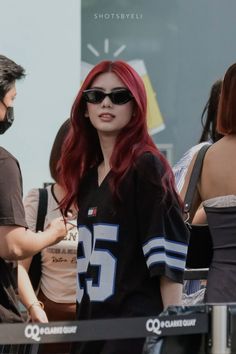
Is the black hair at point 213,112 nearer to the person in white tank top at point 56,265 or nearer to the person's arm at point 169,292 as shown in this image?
the person in white tank top at point 56,265

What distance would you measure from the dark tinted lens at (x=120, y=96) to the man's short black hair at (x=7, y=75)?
598 mm

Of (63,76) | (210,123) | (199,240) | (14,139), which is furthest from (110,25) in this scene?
(199,240)

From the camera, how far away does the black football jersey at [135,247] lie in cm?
350

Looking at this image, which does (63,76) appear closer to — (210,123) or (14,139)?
(14,139)

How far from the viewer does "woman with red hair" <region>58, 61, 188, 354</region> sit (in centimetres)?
350

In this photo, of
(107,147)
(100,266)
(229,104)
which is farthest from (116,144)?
(229,104)

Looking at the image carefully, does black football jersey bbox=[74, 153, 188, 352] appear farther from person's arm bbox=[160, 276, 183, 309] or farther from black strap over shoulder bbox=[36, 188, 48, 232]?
black strap over shoulder bbox=[36, 188, 48, 232]

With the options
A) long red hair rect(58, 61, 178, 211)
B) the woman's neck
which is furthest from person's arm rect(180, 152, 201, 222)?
the woman's neck

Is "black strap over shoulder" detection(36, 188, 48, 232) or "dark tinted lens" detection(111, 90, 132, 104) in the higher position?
"dark tinted lens" detection(111, 90, 132, 104)

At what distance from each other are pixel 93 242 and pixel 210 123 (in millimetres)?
1818

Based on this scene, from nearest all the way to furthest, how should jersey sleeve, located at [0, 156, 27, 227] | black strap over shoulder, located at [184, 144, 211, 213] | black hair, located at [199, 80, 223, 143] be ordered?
jersey sleeve, located at [0, 156, 27, 227], black strap over shoulder, located at [184, 144, 211, 213], black hair, located at [199, 80, 223, 143]

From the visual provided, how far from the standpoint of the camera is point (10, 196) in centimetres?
390

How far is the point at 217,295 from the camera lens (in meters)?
4.18

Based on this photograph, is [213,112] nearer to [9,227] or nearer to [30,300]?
[30,300]
